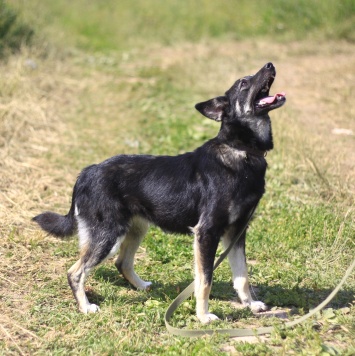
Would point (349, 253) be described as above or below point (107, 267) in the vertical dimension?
above

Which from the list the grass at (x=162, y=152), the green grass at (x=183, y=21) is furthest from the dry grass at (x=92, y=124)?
the green grass at (x=183, y=21)

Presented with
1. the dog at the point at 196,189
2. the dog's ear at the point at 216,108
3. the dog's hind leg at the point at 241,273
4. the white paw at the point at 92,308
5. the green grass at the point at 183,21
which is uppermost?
the green grass at the point at 183,21

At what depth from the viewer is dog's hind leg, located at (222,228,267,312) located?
4.93 meters

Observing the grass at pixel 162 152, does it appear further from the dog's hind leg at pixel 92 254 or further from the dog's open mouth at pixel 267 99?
the dog's open mouth at pixel 267 99

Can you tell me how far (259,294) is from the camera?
5254 mm

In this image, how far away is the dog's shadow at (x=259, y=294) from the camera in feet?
16.4

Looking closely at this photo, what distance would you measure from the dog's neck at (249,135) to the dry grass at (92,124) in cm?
191

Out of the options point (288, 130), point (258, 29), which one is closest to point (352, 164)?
point (288, 130)

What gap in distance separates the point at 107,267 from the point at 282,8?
42.6ft

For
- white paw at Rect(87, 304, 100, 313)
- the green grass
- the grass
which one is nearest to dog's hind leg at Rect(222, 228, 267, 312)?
the grass

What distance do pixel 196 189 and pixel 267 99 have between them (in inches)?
36.1

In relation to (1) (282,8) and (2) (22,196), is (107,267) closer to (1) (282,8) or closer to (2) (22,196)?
(2) (22,196)

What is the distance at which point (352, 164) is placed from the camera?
7711 millimetres

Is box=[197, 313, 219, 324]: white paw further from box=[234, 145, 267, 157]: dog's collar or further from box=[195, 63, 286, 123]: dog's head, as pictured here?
box=[195, 63, 286, 123]: dog's head
